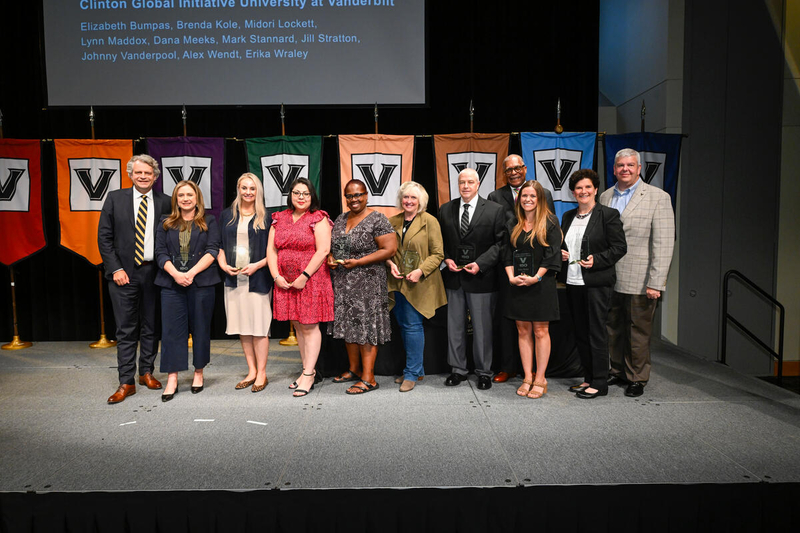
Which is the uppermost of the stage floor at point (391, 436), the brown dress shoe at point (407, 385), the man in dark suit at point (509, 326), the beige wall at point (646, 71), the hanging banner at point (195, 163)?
the beige wall at point (646, 71)

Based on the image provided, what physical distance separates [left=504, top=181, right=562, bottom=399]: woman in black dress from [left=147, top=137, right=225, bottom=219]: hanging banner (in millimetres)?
2869

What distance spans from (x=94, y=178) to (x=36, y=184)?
57 centimetres

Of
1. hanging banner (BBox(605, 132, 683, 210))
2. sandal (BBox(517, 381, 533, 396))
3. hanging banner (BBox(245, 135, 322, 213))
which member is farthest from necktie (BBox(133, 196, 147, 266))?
hanging banner (BBox(605, 132, 683, 210))

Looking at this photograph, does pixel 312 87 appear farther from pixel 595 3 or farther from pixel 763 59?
pixel 763 59

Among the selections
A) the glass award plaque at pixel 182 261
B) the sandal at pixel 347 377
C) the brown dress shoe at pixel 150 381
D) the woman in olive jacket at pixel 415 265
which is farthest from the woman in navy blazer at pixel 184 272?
the woman in olive jacket at pixel 415 265

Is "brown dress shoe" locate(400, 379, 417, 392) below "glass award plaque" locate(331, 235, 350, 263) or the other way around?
below

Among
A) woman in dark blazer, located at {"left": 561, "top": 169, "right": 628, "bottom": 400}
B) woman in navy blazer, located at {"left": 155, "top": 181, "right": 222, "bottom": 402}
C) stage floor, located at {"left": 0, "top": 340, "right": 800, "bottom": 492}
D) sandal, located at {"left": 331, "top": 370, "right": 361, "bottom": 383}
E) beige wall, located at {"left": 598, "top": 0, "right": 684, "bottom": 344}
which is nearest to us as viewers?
stage floor, located at {"left": 0, "top": 340, "right": 800, "bottom": 492}

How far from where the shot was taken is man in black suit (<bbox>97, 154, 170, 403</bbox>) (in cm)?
325

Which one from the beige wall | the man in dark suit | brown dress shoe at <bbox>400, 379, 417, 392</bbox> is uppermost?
the beige wall

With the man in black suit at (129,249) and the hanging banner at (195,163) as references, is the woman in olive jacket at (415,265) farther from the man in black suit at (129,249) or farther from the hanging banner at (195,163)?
the hanging banner at (195,163)

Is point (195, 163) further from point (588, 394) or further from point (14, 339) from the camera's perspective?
point (588, 394)

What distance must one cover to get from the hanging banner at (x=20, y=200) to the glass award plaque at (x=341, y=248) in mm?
3265

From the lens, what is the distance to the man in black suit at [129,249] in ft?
10.7

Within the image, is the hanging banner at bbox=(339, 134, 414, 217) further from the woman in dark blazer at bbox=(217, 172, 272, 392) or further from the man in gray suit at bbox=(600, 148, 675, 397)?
the man in gray suit at bbox=(600, 148, 675, 397)
